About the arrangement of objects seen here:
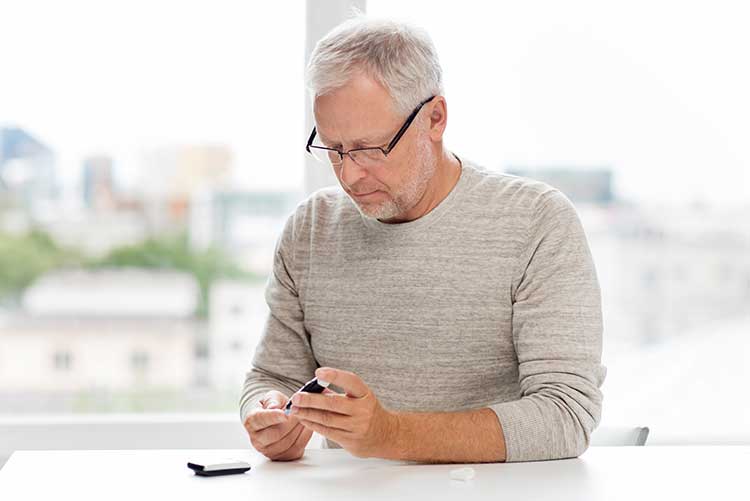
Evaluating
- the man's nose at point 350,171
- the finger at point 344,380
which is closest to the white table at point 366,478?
the finger at point 344,380

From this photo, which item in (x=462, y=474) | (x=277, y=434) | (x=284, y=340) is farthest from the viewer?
(x=284, y=340)

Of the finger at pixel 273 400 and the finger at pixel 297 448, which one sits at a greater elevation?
the finger at pixel 273 400

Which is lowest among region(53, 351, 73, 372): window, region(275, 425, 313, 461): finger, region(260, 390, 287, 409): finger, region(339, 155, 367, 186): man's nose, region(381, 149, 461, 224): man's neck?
region(53, 351, 73, 372): window

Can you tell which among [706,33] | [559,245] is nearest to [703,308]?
[706,33]

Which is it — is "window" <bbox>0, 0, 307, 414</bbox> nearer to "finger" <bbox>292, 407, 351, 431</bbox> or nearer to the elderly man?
the elderly man

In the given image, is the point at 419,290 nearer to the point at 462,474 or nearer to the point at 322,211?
the point at 322,211

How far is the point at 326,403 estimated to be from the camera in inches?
66.2

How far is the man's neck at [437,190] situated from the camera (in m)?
2.17

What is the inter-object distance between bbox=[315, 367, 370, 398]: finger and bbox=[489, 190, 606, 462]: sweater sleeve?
0.96 feet

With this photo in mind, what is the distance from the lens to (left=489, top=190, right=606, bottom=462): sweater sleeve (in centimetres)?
183

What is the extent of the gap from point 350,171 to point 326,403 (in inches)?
20.0

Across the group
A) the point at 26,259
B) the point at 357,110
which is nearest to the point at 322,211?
the point at 357,110

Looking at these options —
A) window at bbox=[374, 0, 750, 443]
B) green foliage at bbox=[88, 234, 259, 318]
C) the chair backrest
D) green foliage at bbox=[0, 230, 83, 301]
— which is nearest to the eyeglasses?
the chair backrest

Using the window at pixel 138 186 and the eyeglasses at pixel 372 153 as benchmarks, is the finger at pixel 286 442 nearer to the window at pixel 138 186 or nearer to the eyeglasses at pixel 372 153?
the eyeglasses at pixel 372 153
